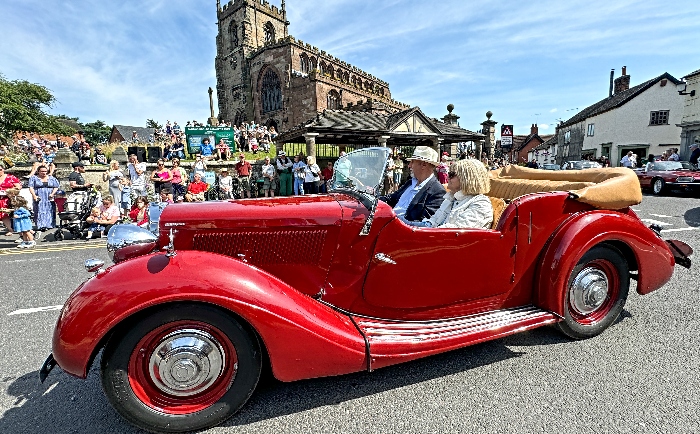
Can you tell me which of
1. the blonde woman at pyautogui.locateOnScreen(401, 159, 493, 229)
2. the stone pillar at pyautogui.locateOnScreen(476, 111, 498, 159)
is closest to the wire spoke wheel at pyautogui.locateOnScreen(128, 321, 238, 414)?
the blonde woman at pyautogui.locateOnScreen(401, 159, 493, 229)

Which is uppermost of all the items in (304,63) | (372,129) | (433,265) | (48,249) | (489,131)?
(304,63)

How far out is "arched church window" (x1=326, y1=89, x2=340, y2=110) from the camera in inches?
1296

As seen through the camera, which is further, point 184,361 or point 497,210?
point 497,210

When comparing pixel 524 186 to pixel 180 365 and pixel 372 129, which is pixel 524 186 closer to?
pixel 180 365

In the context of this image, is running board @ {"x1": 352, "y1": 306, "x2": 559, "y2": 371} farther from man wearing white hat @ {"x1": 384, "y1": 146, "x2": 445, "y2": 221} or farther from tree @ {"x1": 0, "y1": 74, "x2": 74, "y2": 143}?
tree @ {"x1": 0, "y1": 74, "x2": 74, "y2": 143}

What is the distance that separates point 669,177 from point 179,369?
613 inches

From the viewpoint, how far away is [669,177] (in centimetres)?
1172

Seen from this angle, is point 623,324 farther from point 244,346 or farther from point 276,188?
point 276,188

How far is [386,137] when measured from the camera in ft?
43.3

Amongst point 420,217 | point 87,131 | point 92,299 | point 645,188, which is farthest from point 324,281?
point 87,131

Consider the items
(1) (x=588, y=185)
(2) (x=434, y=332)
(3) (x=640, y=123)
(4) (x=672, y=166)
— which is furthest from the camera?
(3) (x=640, y=123)

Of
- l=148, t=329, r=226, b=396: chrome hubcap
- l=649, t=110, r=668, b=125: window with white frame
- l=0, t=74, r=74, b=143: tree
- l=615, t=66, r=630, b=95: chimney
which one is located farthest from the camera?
l=615, t=66, r=630, b=95: chimney

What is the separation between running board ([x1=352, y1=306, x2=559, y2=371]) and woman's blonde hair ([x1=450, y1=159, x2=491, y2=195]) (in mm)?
943

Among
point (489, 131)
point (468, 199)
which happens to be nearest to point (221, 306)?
point (468, 199)
